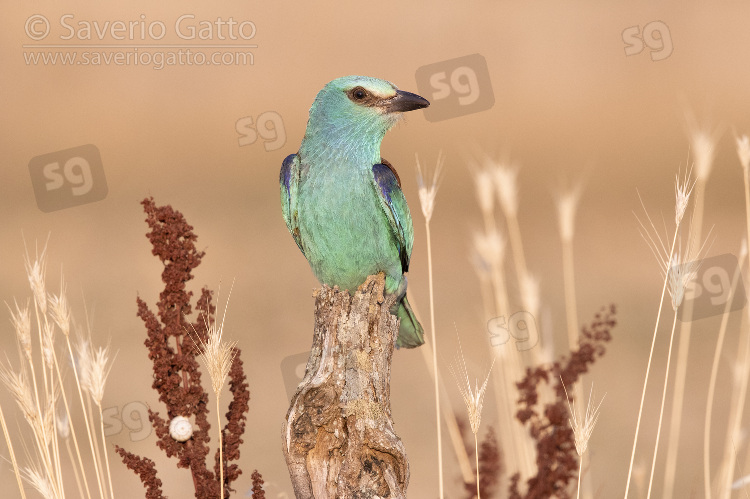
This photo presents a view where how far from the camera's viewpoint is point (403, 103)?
481cm

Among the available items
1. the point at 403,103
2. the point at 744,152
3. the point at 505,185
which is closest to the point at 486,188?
the point at 505,185

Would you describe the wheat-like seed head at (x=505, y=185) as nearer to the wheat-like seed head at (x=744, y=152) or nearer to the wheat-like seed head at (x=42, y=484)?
the wheat-like seed head at (x=744, y=152)

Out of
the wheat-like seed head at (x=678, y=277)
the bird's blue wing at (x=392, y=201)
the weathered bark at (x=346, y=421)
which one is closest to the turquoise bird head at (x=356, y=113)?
the bird's blue wing at (x=392, y=201)

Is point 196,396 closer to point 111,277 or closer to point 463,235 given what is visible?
point 111,277

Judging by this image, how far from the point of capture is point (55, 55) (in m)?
17.8

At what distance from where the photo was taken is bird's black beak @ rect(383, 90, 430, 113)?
188 inches

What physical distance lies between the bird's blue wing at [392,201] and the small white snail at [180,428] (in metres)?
1.59

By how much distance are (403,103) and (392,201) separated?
0.50 meters

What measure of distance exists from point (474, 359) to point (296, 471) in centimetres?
532

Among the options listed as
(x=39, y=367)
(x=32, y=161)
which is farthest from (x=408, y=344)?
(x=32, y=161)

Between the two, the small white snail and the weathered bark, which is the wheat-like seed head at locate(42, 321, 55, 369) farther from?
the weathered bark

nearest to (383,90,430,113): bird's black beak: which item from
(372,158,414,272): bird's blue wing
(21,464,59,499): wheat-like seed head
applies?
(372,158,414,272): bird's blue wing

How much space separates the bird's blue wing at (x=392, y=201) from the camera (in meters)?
4.82

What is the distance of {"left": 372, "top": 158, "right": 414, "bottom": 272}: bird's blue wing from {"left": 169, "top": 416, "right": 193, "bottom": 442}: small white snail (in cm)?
159
